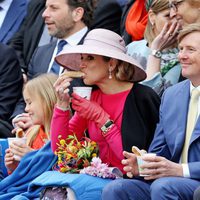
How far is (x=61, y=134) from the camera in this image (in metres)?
Answer: 7.19

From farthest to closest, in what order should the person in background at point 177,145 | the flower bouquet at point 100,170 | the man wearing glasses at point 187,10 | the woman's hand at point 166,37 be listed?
the woman's hand at point 166,37
the man wearing glasses at point 187,10
the flower bouquet at point 100,170
the person in background at point 177,145

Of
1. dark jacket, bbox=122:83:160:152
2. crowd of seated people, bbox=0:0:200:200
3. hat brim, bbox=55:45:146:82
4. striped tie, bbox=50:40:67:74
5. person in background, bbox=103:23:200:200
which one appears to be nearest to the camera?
person in background, bbox=103:23:200:200

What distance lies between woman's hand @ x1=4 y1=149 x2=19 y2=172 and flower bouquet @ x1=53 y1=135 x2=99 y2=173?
2.79 feet

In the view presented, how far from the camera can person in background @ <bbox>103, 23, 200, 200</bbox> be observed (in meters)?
6.34

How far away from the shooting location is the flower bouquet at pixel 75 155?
702cm

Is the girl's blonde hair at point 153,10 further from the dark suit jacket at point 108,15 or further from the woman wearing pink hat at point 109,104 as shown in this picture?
the dark suit jacket at point 108,15

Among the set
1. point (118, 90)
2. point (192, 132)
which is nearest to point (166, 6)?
point (118, 90)

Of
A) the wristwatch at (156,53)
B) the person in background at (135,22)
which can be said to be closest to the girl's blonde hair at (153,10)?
the wristwatch at (156,53)

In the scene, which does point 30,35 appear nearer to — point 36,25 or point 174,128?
point 36,25

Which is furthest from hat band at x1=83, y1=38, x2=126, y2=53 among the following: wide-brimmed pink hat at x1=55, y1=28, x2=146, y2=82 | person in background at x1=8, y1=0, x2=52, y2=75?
person in background at x1=8, y1=0, x2=52, y2=75

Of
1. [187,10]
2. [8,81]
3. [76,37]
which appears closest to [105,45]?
[187,10]

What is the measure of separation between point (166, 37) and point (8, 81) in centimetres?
213

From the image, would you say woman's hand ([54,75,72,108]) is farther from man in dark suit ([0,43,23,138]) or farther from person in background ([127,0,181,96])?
man in dark suit ([0,43,23,138])

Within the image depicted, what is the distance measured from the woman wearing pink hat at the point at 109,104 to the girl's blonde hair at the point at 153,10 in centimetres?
72
